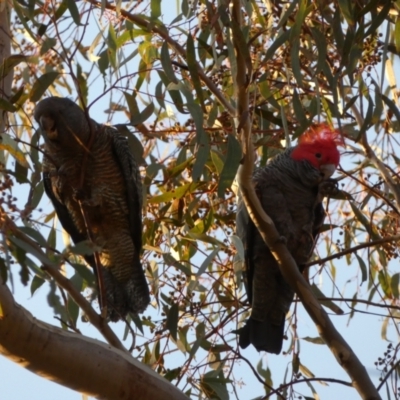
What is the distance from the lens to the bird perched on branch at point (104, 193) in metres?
3.08

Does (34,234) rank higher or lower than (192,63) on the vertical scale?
lower

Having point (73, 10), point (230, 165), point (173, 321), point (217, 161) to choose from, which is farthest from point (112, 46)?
point (173, 321)

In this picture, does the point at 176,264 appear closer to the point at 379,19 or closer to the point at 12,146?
the point at 12,146

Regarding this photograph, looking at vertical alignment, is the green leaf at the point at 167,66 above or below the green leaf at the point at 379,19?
below

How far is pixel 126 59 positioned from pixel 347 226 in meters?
1.15

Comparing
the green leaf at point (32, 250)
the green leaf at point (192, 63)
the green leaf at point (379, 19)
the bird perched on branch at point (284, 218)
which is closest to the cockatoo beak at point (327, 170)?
the bird perched on branch at point (284, 218)

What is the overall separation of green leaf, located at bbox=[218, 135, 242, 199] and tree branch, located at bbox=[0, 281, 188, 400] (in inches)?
22.8

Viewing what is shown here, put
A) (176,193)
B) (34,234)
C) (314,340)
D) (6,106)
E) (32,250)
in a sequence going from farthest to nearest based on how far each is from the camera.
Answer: (314,340) → (176,193) → (6,106) → (34,234) → (32,250)

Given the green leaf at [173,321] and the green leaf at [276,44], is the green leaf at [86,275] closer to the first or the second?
the green leaf at [173,321]

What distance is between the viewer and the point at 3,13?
264 cm

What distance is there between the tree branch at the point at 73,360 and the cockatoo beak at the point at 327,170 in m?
1.51

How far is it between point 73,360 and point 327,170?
1.71 meters

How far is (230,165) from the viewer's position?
224 cm

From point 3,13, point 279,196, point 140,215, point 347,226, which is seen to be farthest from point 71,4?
point 347,226
